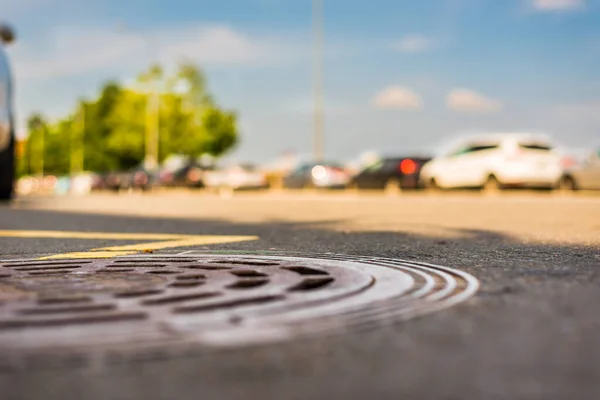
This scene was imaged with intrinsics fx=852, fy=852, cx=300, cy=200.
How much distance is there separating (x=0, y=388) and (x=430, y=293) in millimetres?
2413

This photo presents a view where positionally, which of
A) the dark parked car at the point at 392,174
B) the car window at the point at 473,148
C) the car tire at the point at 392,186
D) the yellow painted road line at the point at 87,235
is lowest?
the yellow painted road line at the point at 87,235

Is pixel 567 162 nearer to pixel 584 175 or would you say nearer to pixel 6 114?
pixel 584 175

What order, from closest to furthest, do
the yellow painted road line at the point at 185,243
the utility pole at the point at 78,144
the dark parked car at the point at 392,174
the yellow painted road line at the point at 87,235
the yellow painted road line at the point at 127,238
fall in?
the yellow painted road line at the point at 127,238
the yellow painted road line at the point at 185,243
the yellow painted road line at the point at 87,235
the dark parked car at the point at 392,174
the utility pole at the point at 78,144

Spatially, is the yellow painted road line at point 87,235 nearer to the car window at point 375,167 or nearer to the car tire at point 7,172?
the car tire at point 7,172

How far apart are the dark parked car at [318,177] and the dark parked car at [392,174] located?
1.70m

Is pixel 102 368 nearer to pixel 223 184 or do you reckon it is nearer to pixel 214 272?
pixel 214 272

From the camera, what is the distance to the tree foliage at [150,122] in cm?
6769

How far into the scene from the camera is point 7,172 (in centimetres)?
1978

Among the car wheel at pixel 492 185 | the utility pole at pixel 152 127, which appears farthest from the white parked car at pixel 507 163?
the utility pole at pixel 152 127

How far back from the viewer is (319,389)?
8.63 ft

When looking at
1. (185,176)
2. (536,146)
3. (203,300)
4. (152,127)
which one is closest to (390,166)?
(536,146)

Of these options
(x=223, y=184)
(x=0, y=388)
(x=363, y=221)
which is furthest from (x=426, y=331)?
(x=223, y=184)

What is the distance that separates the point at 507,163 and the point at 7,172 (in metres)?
15.0

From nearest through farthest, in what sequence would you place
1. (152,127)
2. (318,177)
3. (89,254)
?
(89,254) < (318,177) < (152,127)
